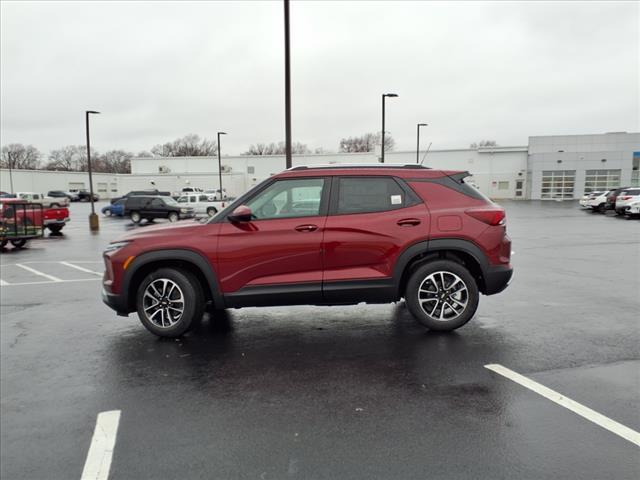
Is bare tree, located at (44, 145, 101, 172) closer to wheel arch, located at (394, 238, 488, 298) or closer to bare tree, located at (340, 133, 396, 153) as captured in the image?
bare tree, located at (340, 133, 396, 153)

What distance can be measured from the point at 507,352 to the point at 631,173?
5984 cm

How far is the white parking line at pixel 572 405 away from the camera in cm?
305

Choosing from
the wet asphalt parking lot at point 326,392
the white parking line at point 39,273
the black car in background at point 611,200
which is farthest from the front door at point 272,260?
the black car in background at point 611,200

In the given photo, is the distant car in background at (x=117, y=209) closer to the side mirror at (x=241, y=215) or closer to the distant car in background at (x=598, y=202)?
the side mirror at (x=241, y=215)

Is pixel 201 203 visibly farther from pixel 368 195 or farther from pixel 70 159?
pixel 70 159

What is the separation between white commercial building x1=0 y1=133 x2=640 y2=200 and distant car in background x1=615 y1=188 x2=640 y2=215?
78.4 feet

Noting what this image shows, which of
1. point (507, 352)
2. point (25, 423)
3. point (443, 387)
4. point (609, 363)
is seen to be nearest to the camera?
point (25, 423)

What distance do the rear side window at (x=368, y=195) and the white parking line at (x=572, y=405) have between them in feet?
6.65

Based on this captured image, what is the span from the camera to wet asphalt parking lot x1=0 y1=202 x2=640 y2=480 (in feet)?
9.29

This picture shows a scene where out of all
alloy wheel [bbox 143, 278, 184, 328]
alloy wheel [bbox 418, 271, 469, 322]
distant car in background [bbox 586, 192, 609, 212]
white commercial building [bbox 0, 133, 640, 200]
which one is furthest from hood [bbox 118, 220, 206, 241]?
white commercial building [bbox 0, 133, 640, 200]

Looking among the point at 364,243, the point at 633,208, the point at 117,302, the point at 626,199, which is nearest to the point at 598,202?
the point at 626,199

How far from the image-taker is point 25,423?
340cm

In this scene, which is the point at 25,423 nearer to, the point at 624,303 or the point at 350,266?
the point at 350,266

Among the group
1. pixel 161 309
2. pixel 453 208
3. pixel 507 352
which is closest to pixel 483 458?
pixel 507 352
